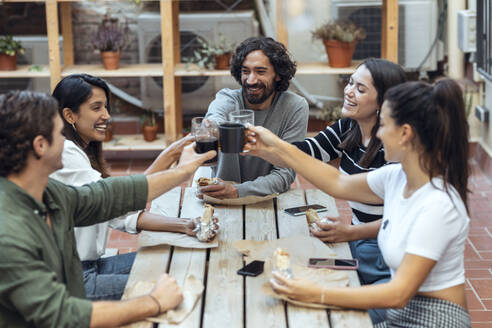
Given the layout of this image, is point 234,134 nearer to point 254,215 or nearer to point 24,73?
point 254,215

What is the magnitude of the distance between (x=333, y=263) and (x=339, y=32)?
141 inches

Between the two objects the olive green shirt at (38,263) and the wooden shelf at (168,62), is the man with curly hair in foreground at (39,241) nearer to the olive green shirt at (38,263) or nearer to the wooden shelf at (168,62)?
the olive green shirt at (38,263)

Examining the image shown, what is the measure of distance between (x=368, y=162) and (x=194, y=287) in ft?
3.49

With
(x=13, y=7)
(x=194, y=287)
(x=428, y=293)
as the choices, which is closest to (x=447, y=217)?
(x=428, y=293)

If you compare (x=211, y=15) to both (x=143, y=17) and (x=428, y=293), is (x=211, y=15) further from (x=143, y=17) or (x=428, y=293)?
(x=428, y=293)

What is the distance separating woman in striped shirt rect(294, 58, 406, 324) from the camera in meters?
2.58

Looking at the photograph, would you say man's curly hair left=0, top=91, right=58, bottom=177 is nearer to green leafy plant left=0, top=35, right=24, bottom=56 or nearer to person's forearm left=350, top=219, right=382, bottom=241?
person's forearm left=350, top=219, right=382, bottom=241

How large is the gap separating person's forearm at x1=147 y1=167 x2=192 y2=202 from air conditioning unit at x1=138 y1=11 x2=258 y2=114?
3.80 m

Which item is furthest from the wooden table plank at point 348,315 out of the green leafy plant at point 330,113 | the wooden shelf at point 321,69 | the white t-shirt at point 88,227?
the green leafy plant at point 330,113

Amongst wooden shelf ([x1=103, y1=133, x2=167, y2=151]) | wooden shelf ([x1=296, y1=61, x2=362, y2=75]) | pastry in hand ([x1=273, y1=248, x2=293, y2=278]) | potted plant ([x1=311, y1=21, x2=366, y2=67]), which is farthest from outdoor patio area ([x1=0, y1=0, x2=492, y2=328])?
potted plant ([x1=311, y1=21, x2=366, y2=67])

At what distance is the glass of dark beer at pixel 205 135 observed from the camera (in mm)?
2555

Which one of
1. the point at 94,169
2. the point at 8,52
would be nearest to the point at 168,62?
the point at 8,52

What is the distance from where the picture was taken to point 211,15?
6.14m

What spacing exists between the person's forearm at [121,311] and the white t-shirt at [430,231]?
0.74m
